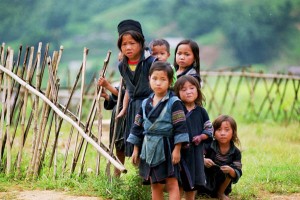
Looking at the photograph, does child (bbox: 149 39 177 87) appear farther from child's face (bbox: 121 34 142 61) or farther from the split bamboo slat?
the split bamboo slat

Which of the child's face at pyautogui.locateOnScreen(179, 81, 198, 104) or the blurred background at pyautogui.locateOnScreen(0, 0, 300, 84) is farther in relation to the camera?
the blurred background at pyautogui.locateOnScreen(0, 0, 300, 84)

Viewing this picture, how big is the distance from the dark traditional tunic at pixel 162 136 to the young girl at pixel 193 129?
7.5 inches

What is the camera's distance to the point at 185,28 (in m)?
24.4

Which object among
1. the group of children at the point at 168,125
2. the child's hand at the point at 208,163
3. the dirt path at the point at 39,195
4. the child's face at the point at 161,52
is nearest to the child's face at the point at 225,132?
the group of children at the point at 168,125

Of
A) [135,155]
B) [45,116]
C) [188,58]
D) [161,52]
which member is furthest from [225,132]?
[45,116]

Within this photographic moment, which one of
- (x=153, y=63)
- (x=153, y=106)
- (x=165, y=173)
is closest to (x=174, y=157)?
(x=165, y=173)

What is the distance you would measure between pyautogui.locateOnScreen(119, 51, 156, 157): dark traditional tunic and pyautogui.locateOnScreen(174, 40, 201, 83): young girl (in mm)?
276

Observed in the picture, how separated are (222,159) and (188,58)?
36.7 inches

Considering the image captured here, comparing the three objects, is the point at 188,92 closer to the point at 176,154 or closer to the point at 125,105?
the point at 176,154

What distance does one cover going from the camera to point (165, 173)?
3973 millimetres

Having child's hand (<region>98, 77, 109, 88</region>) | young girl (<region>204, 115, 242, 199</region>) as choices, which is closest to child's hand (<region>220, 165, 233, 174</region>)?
A: young girl (<region>204, 115, 242, 199</region>)

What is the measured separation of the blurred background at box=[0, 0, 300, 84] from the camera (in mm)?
22078

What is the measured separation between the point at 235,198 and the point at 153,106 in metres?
1.43

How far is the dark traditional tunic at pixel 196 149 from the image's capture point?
4172mm
